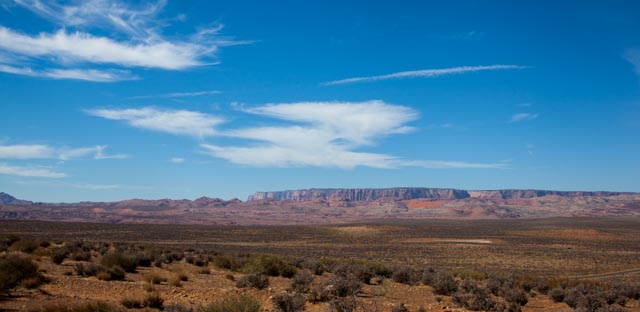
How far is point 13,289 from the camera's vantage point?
13.3 m

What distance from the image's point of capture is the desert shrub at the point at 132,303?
12.0 metres

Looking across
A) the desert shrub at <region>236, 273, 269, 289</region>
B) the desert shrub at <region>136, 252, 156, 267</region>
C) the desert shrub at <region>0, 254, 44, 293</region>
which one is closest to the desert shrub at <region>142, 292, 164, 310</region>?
the desert shrub at <region>0, 254, 44, 293</region>

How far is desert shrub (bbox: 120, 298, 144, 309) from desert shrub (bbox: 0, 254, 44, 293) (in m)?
3.26

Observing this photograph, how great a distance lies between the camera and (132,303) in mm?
12117

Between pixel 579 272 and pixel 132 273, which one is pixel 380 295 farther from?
pixel 579 272

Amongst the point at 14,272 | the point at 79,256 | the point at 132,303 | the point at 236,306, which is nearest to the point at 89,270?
the point at 14,272

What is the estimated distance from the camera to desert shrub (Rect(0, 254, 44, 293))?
12430 millimetres

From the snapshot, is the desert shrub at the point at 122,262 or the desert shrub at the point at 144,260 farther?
the desert shrub at the point at 144,260

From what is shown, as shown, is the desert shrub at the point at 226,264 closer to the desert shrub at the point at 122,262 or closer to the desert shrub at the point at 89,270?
the desert shrub at the point at 122,262

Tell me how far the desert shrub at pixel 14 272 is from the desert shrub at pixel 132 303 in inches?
128

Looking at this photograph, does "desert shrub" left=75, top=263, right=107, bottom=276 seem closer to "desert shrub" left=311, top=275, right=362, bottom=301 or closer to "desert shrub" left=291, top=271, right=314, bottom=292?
"desert shrub" left=291, top=271, right=314, bottom=292

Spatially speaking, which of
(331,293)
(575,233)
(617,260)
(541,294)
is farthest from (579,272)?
(575,233)

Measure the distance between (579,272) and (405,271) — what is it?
21047 mm

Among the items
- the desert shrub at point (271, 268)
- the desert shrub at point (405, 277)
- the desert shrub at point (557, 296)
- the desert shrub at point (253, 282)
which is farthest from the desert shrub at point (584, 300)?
the desert shrub at point (271, 268)
